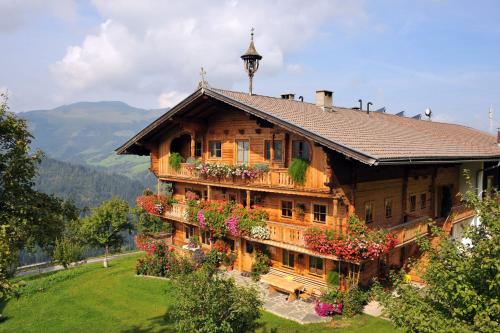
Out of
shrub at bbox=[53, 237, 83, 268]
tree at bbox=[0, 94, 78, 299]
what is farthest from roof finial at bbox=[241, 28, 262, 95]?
shrub at bbox=[53, 237, 83, 268]

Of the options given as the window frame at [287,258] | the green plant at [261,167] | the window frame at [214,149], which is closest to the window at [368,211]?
the window frame at [287,258]

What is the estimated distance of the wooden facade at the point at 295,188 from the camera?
19.0 meters

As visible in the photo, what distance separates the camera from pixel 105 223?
4941cm

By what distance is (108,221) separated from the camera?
49.4m

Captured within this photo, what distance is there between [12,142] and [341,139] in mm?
12787

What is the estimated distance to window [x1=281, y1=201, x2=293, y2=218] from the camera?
71.4ft

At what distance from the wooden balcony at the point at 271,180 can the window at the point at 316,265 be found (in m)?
4.13

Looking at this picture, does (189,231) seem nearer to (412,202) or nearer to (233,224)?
(233,224)

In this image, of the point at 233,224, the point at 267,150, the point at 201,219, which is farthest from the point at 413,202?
the point at 201,219

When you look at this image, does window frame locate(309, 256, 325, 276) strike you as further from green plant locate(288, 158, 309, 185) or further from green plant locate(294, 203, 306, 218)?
green plant locate(288, 158, 309, 185)

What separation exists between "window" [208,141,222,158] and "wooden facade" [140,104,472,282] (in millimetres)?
65

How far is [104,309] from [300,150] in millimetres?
13968

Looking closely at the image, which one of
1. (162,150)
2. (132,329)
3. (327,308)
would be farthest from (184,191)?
(327,308)

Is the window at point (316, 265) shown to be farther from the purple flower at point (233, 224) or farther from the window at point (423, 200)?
the window at point (423, 200)
